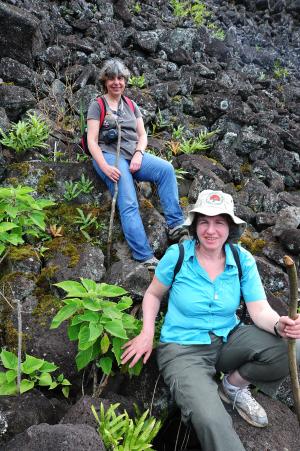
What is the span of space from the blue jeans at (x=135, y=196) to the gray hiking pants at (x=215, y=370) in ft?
5.63

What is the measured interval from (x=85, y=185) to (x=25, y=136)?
4.76ft

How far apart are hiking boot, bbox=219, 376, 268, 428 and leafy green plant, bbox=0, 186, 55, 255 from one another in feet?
8.85

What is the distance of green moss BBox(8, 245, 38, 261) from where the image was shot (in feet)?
16.7

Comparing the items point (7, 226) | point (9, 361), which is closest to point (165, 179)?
point (7, 226)

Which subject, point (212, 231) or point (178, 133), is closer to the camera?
point (212, 231)

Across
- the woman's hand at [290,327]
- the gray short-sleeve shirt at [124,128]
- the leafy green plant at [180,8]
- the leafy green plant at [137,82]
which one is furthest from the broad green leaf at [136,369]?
the leafy green plant at [180,8]

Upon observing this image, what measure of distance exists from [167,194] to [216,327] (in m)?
2.42

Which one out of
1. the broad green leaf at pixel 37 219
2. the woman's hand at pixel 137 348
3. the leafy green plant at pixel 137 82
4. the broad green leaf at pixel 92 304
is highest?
the leafy green plant at pixel 137 82

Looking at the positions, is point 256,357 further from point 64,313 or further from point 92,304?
point 64,313

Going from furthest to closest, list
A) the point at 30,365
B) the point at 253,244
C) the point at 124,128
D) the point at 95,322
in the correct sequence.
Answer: the point at 253,244 → the point at 124,128 → the point at 30,365 → the point at 95,322

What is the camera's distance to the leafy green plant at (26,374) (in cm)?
359

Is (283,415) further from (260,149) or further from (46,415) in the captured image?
(260,149)

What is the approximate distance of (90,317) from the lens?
3.56 metres

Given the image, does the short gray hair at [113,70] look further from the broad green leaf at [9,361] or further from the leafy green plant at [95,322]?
the broad green leaf at [9,361]
